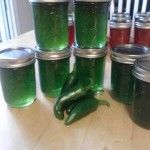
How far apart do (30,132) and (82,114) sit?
111 mm

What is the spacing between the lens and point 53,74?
553mm

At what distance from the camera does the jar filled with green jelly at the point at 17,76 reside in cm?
49

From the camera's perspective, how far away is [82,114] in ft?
1.64

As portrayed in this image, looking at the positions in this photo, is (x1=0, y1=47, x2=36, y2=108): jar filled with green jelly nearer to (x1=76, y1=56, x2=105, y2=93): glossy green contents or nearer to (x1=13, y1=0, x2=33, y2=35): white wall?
(x1=76, y1=56, x2=105, y2=93): glossy green contents

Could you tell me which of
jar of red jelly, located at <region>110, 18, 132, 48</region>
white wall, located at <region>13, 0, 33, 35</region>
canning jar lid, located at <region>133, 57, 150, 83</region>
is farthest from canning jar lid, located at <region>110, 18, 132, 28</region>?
white wall, located at <region>13, 0, 33, 35</region>

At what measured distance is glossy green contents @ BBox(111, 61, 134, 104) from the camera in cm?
52

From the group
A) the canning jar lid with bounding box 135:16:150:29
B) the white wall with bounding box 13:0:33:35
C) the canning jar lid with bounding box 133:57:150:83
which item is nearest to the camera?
the canning jar lid with bounding box 133:57:150:83

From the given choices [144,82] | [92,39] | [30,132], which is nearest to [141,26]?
[92,39]

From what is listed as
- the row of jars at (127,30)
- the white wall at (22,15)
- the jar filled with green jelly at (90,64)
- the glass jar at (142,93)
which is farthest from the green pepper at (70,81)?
the white wall at (22,15)

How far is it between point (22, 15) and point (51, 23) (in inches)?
44.8

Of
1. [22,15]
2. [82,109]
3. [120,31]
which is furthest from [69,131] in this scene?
[22,15]

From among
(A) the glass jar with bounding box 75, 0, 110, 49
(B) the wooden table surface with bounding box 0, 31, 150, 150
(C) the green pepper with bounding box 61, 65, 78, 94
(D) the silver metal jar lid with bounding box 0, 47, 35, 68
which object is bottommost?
(B) the wooden table surface with bounding box 0, 31, 150, 150

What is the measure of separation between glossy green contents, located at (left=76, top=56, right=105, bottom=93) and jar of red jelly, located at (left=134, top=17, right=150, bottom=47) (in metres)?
0.27

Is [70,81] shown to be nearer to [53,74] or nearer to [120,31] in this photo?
[53,74]
